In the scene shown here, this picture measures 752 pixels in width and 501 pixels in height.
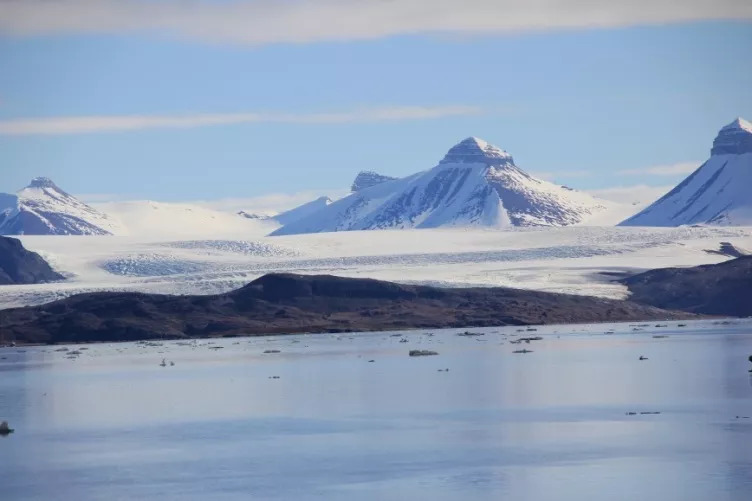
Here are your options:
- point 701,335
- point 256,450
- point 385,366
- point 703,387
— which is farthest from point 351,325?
point 256,450

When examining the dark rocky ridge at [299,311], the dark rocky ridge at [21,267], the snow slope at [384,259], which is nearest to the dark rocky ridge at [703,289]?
the snow slope at [384,259]

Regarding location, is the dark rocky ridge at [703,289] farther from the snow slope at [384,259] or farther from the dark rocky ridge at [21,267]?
the dark rocky ridge at [21,267]

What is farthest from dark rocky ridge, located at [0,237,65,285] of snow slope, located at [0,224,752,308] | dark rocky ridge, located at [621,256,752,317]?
dark rocky ridge, located at [621,256,752,317]

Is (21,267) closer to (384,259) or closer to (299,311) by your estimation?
(384,259)

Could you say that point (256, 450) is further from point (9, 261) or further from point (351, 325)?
point (9, 261)

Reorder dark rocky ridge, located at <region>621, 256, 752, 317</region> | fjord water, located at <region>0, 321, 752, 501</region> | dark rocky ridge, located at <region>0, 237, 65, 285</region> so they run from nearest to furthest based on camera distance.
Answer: fjord water, located at <region>0, 321, 752, 501</region>
dark rocky ridge, located at <region>621, 256, 752, 317</region>
dark rocky ridge, located at <region>0, 237, 65, 285</region>

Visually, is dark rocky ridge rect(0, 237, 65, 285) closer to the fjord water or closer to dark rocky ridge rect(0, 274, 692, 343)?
dark rocky ridge rect(0, 274, 692, 343)
